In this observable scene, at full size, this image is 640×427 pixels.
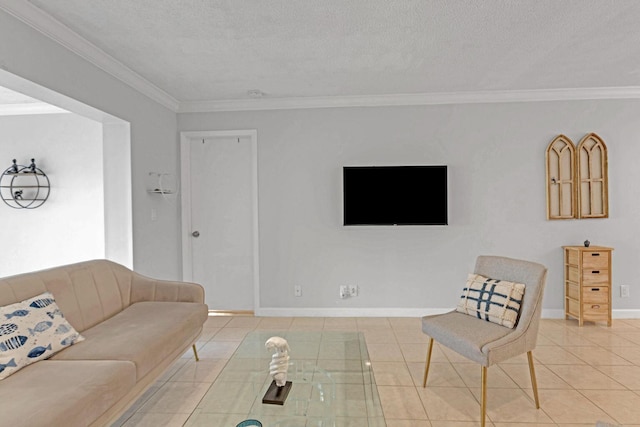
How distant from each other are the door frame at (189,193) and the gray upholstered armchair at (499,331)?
2243 millimetres

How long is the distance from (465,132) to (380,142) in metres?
0.94

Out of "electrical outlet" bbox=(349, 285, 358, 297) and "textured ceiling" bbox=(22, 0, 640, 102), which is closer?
"textured ceiling" bbox=(22, 0, 640, 102)

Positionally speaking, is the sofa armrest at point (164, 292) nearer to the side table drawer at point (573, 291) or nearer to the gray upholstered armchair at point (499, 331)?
the gray upholstered armchair at point (499, 331)

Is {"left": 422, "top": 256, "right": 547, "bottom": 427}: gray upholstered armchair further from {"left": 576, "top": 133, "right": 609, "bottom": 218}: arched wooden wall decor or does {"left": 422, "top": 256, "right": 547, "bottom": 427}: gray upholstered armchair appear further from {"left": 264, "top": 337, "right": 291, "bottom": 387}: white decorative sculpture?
{"left": 576, "top": 133, "right": 609, "bottom": 218}: arched wooden wall decor

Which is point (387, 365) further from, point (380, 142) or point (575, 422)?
point (380, 142)

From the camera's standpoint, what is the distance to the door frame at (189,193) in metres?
4.17

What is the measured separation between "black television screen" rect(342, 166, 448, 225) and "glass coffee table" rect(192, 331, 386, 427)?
181cm

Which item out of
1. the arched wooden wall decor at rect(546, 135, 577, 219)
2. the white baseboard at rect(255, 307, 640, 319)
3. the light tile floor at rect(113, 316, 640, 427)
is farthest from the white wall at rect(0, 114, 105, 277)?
the arched wooden wall decor at rect(546, 135, 577, 219)

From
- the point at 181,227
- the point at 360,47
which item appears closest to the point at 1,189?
the point at 181,227

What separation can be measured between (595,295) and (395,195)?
2.24 meters

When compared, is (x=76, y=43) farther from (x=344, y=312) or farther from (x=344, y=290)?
(x=344, y=312)

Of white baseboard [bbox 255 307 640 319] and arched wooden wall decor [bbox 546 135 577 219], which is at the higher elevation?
arched wooden wall decor [bbox 546 135 577 219]

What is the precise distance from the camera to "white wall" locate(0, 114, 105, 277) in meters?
4.00

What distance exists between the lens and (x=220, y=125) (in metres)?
4.22
